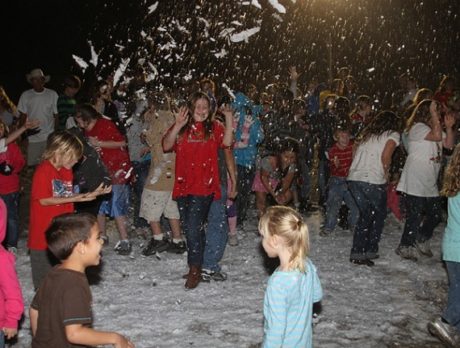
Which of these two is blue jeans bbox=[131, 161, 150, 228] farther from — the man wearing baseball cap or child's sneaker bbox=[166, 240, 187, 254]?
the man wearing baseball cap

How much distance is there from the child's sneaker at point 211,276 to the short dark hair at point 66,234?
3.88 m

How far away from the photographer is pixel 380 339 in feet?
18.6

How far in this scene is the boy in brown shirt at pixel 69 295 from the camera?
320 centimetres

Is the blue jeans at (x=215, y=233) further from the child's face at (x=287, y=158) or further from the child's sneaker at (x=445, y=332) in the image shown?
the child's sneaker at (x=445, y=332)

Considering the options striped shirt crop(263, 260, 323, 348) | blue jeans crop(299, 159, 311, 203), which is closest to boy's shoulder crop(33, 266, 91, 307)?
striped shirt crop(263, 260, 323, 348)

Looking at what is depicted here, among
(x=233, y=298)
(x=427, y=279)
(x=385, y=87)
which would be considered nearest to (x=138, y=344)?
(x=233, y=298)

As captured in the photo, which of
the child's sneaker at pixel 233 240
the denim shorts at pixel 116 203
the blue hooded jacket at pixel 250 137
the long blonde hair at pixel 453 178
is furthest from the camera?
the blue hooded jacket at pixel 250 137

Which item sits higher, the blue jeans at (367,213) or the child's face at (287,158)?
the child's face at (287,158)

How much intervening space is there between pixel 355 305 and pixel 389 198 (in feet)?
13.6

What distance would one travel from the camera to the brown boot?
22.8ft

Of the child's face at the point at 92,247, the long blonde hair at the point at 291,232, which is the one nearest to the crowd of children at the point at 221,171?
the long blonde hair at the point at 291,232

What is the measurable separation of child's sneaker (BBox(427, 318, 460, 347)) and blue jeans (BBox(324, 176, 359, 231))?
3939 millimetres

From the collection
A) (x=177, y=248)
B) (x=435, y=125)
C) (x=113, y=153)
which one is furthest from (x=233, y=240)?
(x=435, y=125)

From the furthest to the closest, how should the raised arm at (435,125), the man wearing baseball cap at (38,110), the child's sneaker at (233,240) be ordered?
the man wearing baseball cap at (38,110)
the child's sneaker at (233,240)
the raised arm at (435,125)
